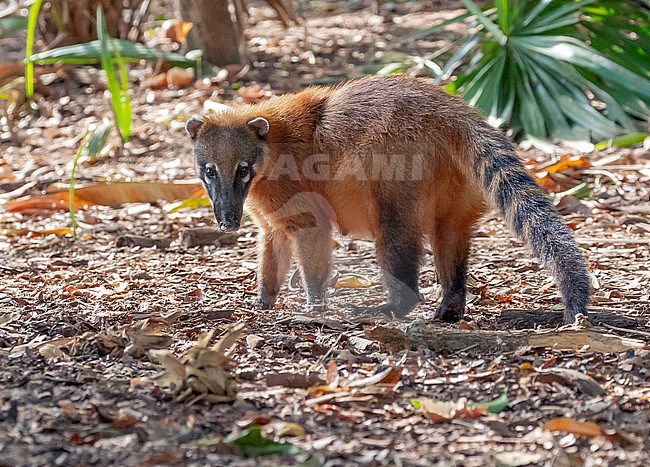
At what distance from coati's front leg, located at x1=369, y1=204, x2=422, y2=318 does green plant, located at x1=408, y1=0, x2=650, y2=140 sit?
3.23 meters

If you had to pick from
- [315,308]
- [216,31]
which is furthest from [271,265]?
[216,31]

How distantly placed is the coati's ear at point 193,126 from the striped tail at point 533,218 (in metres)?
1.68

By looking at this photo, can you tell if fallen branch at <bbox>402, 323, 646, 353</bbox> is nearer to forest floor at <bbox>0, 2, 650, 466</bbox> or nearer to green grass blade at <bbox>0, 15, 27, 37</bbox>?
forest floor at <bbox>0, 2, 650, 466</bbox>

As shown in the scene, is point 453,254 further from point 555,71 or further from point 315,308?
point 555,71

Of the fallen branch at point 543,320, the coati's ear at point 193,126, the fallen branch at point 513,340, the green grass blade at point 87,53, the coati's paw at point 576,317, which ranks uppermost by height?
Result: the green grass blade at point 87,53

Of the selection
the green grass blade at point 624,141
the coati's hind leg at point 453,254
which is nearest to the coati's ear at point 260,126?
the coati's hind leg at point 453,254

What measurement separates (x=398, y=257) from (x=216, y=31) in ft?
19.2

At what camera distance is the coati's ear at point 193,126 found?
17.3 feet

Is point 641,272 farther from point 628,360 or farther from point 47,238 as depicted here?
point 47,238

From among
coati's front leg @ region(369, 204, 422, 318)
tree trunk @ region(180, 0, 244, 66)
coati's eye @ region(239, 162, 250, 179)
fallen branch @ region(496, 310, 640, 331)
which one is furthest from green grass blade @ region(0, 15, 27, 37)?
fallen branch @ region(496, 310, 640, 331)

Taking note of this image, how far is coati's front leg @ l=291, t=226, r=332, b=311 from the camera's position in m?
5.03

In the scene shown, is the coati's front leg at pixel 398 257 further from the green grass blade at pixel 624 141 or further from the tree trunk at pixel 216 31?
the tree trunk at pixel 216 31

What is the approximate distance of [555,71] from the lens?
302 inches

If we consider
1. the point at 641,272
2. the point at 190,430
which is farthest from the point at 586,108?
the point at 190,430
